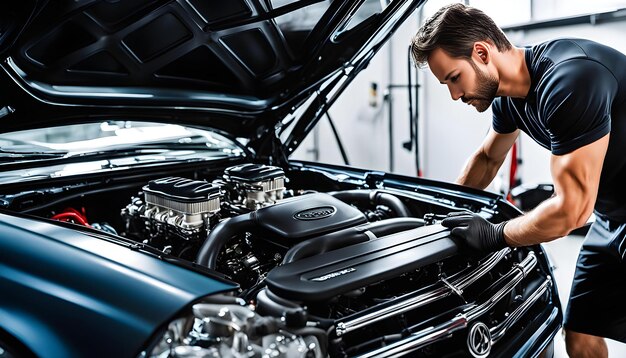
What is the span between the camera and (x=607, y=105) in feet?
4.68

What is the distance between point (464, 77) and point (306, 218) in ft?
2.07

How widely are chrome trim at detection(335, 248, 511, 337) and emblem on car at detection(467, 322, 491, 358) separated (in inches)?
4.0

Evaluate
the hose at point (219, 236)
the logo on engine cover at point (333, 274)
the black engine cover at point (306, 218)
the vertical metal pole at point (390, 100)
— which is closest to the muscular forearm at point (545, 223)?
the black engine cover at point (306, 218)

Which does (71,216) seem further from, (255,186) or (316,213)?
(316,213)

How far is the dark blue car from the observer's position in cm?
100

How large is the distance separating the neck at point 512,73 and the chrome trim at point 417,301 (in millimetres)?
514

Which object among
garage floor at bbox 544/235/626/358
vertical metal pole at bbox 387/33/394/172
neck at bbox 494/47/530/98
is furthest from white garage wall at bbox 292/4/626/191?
neck at bbox 494/47/530/98

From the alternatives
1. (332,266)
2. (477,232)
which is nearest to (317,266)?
(332,266)

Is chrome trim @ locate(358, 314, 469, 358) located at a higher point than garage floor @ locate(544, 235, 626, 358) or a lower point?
higher

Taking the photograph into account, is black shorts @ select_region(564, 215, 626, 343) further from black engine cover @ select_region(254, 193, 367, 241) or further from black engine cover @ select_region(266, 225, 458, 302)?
black engine cover @ select_region(254, 193, 367, 241)

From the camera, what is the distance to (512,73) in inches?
63.4

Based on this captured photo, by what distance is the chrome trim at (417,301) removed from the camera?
109 cm

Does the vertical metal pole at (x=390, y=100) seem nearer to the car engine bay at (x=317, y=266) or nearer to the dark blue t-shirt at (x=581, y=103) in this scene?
the car engine bay at (x=317, y=266)

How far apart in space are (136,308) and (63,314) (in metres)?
0.17
